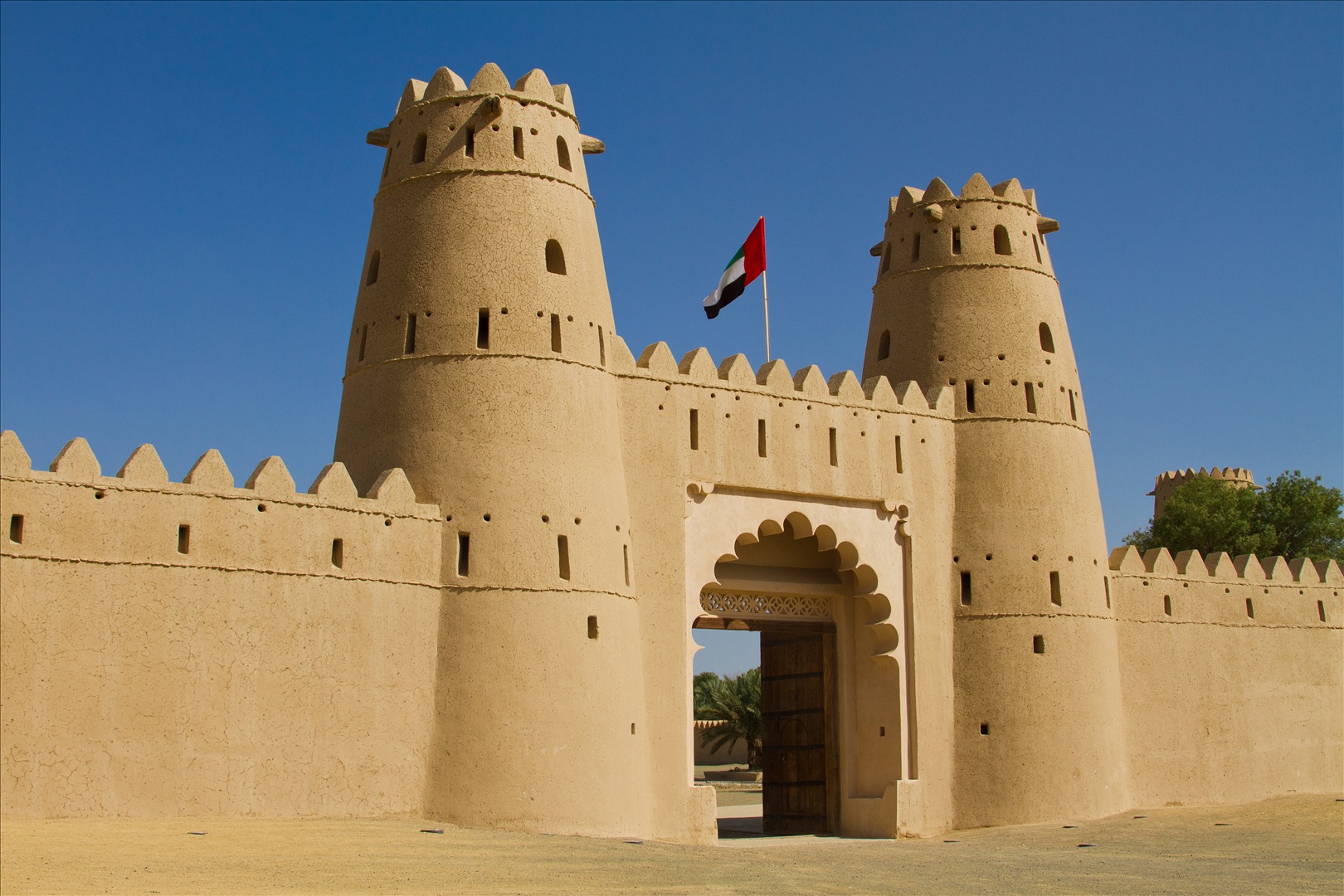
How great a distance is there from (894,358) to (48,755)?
51.8 feet

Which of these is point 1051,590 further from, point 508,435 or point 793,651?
point 508,435

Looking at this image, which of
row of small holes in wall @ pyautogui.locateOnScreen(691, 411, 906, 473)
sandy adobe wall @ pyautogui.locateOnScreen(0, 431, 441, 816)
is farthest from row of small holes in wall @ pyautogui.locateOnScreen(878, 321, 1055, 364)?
sandy adobe wall @ pyautogui.locateOnScreen(0, 431, 441, 816)

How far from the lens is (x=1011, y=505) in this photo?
25.0 meters

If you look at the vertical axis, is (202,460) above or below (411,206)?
below

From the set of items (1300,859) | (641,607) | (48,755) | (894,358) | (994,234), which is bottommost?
(1300,859)

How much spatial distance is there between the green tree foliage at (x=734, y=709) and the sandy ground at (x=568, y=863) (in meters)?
19.7

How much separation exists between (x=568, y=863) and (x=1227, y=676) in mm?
15677

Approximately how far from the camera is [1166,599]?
2694 cm

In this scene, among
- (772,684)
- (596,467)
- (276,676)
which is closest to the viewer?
(276,676)

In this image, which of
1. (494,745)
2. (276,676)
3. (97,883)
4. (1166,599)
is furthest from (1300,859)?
(97,883)

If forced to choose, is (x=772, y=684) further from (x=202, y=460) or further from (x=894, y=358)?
(x=202, y=460)

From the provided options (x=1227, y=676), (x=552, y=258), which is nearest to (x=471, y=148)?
(x=552, y=258)

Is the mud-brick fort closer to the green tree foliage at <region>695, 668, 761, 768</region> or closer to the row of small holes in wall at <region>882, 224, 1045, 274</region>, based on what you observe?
the row of small holes in wall at <region>882, 224, 1045, 274</region>

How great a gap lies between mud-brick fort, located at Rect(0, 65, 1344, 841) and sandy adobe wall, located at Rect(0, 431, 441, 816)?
1.5 inches
